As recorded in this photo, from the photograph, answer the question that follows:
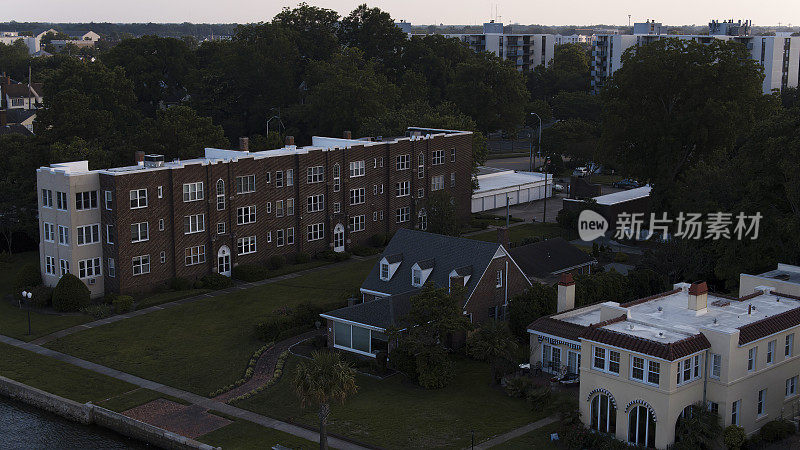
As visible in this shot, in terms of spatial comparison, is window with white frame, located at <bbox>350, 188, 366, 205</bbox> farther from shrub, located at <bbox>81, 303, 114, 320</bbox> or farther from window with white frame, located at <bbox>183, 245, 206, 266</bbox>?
shrub, located at <bbox>81, 303, 114, 320</bbox>

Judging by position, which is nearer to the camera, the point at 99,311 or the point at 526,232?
the point at 99,311

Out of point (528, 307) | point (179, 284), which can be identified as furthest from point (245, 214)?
point (528, 307)

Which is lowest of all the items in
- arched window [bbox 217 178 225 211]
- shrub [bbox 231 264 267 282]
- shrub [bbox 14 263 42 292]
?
shrub [bbox 231 264 267 282]

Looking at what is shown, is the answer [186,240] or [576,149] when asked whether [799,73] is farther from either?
[186,240]

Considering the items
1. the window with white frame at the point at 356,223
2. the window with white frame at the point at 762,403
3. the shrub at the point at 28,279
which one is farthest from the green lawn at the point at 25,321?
the window with white frame at the point at 762,403

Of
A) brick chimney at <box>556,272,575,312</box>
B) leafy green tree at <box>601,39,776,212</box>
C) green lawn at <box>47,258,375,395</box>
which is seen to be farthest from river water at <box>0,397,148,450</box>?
leafy green tree at <box>601,39,776,212</box>

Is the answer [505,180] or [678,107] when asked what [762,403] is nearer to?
[678,107]

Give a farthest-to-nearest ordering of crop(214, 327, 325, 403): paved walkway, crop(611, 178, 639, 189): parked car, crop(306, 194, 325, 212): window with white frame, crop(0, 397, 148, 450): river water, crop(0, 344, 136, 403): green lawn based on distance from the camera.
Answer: crop(611, 178, 639, 189): parked car < crop(306, 194, 325, 212): window with white frame < crop(0, 344, 136, 403): green lawn < crop(214, 327, 325, 403): paved walkway < crop(0, 397, 148, 450): river water
